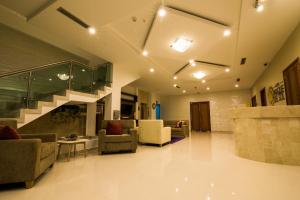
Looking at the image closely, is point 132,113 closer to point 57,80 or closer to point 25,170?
point 57,80

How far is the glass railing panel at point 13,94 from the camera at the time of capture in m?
3.12

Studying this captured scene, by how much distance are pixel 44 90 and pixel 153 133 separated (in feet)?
11.2

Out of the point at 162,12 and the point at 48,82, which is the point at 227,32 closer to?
the point at 162,12

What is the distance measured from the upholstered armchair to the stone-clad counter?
2318mm

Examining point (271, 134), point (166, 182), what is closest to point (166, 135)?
point (271, 134)

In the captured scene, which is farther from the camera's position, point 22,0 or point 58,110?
point 58,110

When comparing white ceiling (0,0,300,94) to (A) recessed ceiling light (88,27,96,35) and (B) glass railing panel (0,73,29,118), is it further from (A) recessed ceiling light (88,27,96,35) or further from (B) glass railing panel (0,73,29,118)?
(B) glass railing panel (0,73,29,118)

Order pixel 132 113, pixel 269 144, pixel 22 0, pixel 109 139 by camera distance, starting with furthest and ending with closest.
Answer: pixel 132 113
pixel 109 139
pixel 269 144
pixel 22 0

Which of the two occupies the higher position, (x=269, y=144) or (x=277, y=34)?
(x=277, y=34)

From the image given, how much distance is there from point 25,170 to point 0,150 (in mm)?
420

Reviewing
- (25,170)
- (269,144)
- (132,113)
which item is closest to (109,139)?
(25,170)

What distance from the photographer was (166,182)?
213 centimetres

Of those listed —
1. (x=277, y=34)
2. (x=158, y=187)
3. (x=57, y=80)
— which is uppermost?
(x=277, y=34)

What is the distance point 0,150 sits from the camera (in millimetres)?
1989
